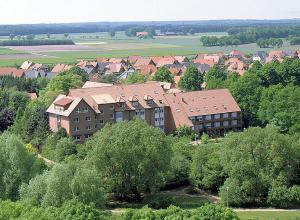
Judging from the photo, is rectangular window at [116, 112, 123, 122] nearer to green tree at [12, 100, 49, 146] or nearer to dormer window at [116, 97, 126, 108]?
dormer window at [116, 97, 126, 108]

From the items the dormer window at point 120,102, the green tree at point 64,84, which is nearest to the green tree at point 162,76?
the green tree at point 64,84

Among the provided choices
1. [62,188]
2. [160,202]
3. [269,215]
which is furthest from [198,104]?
[62,188]

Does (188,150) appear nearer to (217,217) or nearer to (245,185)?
(245,185)

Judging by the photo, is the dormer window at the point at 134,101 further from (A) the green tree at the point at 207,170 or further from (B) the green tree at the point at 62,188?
(B) the green tree at the point at 62,188

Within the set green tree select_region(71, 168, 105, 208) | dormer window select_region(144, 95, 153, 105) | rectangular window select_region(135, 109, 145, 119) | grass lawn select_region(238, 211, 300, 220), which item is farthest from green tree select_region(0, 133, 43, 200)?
dormer window select_region(144, 95, 153, 105)

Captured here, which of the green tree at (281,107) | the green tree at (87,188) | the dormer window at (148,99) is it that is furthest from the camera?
the dormer window at (148,99)

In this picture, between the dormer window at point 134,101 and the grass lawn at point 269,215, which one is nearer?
the grass lawn at point 269,215

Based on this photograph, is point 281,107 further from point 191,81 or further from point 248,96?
point 191,81
